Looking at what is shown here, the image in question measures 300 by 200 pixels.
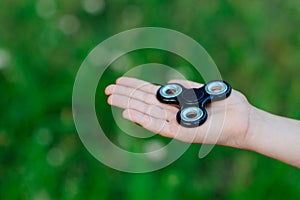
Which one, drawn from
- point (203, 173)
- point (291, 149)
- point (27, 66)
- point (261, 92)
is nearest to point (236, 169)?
point (203, 173)

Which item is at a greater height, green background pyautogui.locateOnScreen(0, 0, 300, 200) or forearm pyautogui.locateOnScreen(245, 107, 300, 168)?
forearm pyautogui.locateOnScreen(245, 107, 300, 168)

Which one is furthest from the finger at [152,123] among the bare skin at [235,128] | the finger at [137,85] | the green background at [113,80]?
the green background at [113,80]

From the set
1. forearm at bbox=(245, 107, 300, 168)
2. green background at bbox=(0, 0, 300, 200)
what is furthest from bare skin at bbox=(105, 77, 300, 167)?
green background at bbox=(0, 0, 300, 200)

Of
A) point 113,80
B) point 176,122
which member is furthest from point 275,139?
point 113,80

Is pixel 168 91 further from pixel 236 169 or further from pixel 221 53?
pixel 221 53

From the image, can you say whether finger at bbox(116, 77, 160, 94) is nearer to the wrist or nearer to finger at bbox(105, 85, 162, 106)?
finger at bbox(105, 85, 162, 106)

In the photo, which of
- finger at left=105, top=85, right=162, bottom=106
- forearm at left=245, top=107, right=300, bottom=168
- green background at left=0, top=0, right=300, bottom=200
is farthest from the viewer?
green background at left=0, top=0, right=300, bottom=200

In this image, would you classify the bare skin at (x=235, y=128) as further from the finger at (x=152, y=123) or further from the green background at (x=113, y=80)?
the green background at (x=113, y=80)
